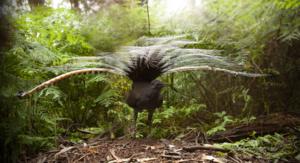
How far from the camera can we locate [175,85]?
2.98m

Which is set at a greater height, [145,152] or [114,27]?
[114,27]

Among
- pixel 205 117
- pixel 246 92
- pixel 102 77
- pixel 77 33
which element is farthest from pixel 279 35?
pixel 77 33

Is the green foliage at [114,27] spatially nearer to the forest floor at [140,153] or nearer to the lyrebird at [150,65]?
the lyrebird at [150,65]

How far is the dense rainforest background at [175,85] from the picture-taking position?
6.19 feet

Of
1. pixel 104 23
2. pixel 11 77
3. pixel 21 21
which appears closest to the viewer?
pixel 11 77

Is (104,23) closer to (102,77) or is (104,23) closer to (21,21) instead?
(102,77)

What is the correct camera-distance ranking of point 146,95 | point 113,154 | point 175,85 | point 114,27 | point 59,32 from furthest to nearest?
point 175,85
point 114,27
point 59,32
point 146,95
point 113,154

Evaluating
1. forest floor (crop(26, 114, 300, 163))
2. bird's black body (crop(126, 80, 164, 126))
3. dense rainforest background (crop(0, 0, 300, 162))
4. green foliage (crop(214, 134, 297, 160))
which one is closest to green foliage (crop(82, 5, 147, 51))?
dense rainforest background (crop(0, 0, 300, 162))

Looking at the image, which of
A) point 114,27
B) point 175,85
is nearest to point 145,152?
point 175,85

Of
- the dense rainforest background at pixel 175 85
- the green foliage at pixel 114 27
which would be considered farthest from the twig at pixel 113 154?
the green foliage at pixel 114 27

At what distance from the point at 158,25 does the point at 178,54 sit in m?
0.77

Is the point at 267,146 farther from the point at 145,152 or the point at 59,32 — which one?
the point at 59,32

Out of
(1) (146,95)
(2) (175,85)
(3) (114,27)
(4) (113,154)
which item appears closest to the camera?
(4) (113,154)

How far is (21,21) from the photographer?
2094mm
